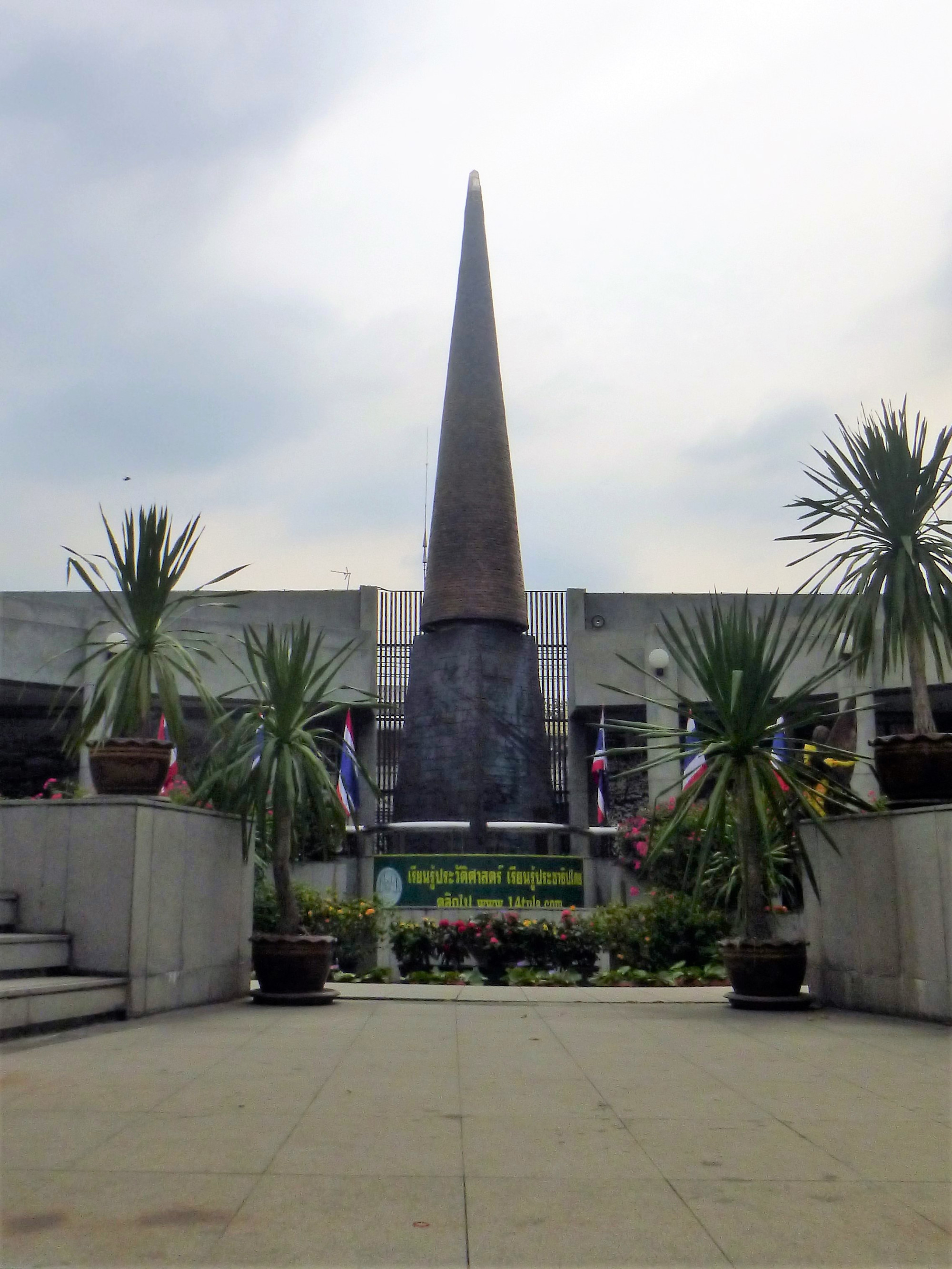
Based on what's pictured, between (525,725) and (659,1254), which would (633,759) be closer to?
(525,725)

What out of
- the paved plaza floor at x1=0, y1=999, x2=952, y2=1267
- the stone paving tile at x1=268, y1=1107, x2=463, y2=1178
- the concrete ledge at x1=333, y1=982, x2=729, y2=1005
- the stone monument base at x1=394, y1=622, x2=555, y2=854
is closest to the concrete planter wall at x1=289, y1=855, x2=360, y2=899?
the stone monument base at x1=394, y1=622, x2=555, y2=854

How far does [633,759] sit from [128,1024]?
21736 mm

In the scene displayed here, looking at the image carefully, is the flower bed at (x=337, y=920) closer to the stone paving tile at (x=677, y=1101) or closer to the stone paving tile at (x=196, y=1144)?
the stone paving tile at (x=677, y=1101)

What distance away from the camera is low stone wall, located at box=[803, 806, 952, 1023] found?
712 centimetres

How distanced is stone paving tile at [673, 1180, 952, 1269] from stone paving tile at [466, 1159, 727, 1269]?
7cm

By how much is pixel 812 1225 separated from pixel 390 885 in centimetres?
1344

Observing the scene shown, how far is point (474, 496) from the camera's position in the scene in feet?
63.5

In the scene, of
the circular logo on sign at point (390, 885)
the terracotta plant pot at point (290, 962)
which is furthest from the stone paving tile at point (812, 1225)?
the circular logo on sign at point (390, 885)

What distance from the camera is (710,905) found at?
12688mm

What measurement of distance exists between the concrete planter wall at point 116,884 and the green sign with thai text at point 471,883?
7.83 m

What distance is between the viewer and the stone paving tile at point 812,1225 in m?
2.73

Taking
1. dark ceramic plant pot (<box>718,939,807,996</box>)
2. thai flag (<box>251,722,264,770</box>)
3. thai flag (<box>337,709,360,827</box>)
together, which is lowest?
dark ceramic plant pot (<box>718,939,807,996</box>)

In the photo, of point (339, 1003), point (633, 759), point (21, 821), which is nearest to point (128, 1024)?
point (21, 821)

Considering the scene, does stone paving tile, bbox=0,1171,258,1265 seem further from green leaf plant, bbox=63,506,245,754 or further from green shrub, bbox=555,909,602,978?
green shrub, bbox=555,909,602,978
